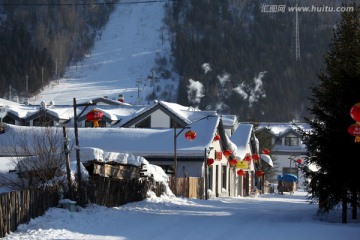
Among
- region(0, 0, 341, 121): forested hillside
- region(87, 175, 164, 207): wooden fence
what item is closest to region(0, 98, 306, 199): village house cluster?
region(87, 175, 164, 207): wooden fence

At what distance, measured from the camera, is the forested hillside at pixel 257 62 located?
162 meters

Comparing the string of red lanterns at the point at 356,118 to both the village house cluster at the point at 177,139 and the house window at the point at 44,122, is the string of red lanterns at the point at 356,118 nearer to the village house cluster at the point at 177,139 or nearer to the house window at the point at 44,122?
the village house cluster at the point at 177,139

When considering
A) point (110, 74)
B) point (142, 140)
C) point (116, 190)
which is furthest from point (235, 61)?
point (116, 190)

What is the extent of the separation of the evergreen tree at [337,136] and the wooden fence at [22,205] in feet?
28.8

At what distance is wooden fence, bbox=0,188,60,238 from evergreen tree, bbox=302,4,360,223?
28.8 feet

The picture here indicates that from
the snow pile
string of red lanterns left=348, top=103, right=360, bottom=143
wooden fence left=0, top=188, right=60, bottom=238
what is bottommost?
wooden fence left=0, top=188, right=60, bottom=238

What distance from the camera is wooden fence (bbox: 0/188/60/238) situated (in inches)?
656

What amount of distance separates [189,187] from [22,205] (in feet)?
67.3

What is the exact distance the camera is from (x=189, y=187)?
38.0 metres

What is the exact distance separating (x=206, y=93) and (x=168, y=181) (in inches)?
5169

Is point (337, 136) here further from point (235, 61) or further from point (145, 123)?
point (235, 61)

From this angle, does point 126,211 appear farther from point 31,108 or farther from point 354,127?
point 31,108

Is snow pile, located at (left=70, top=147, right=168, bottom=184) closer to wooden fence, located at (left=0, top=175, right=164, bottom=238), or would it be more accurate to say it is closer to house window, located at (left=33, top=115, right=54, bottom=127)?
wooden fence, located at (left=0, top=175, right=164, bottom=238)

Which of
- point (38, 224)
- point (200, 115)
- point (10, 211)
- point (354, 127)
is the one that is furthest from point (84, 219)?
point (200, 115)
